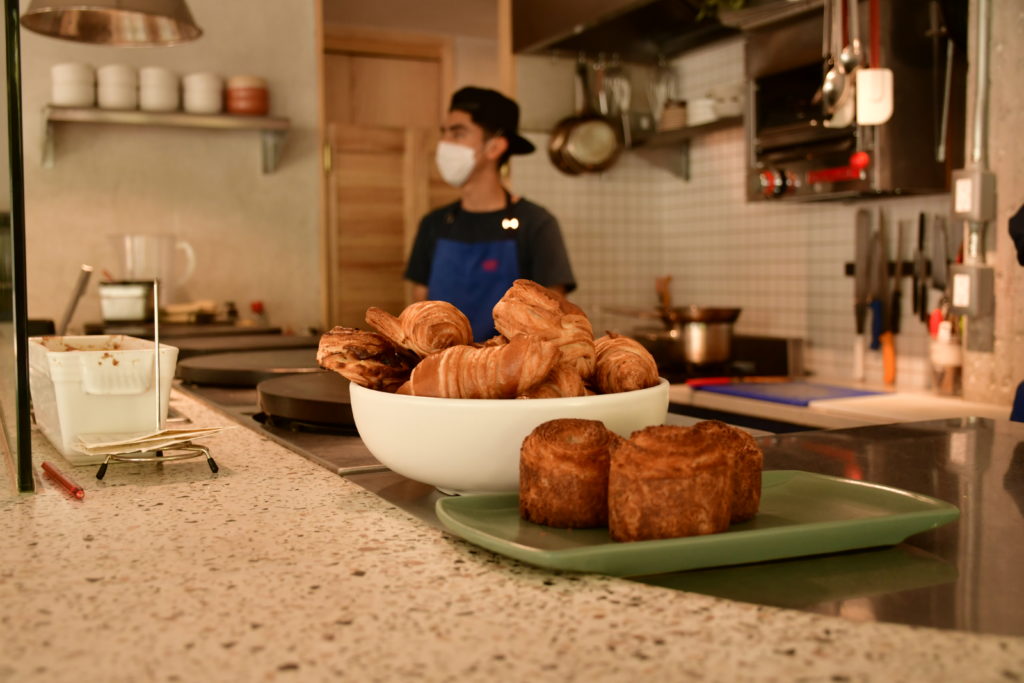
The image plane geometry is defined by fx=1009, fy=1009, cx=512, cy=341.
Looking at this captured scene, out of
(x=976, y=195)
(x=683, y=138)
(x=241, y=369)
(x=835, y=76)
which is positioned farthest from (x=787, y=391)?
(x=241, y=369)

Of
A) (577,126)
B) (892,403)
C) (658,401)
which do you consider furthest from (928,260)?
(658,401)

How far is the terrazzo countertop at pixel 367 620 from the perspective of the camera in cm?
50

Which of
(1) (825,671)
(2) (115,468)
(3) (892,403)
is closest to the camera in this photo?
(1) (825,671)

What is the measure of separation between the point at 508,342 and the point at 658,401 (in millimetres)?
139

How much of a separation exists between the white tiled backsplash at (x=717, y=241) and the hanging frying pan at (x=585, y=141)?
14 centimetres

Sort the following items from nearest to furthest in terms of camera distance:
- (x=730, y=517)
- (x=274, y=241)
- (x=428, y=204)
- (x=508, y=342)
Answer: (x=730, y=517) < (x=508, y=342) < (x=274, y=241) < (x=428, y=204)

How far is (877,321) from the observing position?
3273mm

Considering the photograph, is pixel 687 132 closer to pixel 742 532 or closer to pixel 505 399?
pixel 505 399

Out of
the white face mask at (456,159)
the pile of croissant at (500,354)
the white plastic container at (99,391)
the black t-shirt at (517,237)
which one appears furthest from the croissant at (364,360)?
the white face mask at (456,159)

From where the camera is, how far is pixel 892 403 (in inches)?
109

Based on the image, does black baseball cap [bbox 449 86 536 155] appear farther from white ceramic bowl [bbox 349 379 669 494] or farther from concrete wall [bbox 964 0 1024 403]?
white ceramic bowl [bbox 349 379 669 494]

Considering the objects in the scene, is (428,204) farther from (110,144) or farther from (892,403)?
(892,403)

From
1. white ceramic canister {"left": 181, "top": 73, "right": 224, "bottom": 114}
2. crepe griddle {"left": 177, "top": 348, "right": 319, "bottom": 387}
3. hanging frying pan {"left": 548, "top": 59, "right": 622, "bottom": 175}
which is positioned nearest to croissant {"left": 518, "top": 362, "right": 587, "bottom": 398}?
crepe griddle {"left": 177, "top": 348, "right": 319, "bottom": 387}

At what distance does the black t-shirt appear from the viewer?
10.5ft
